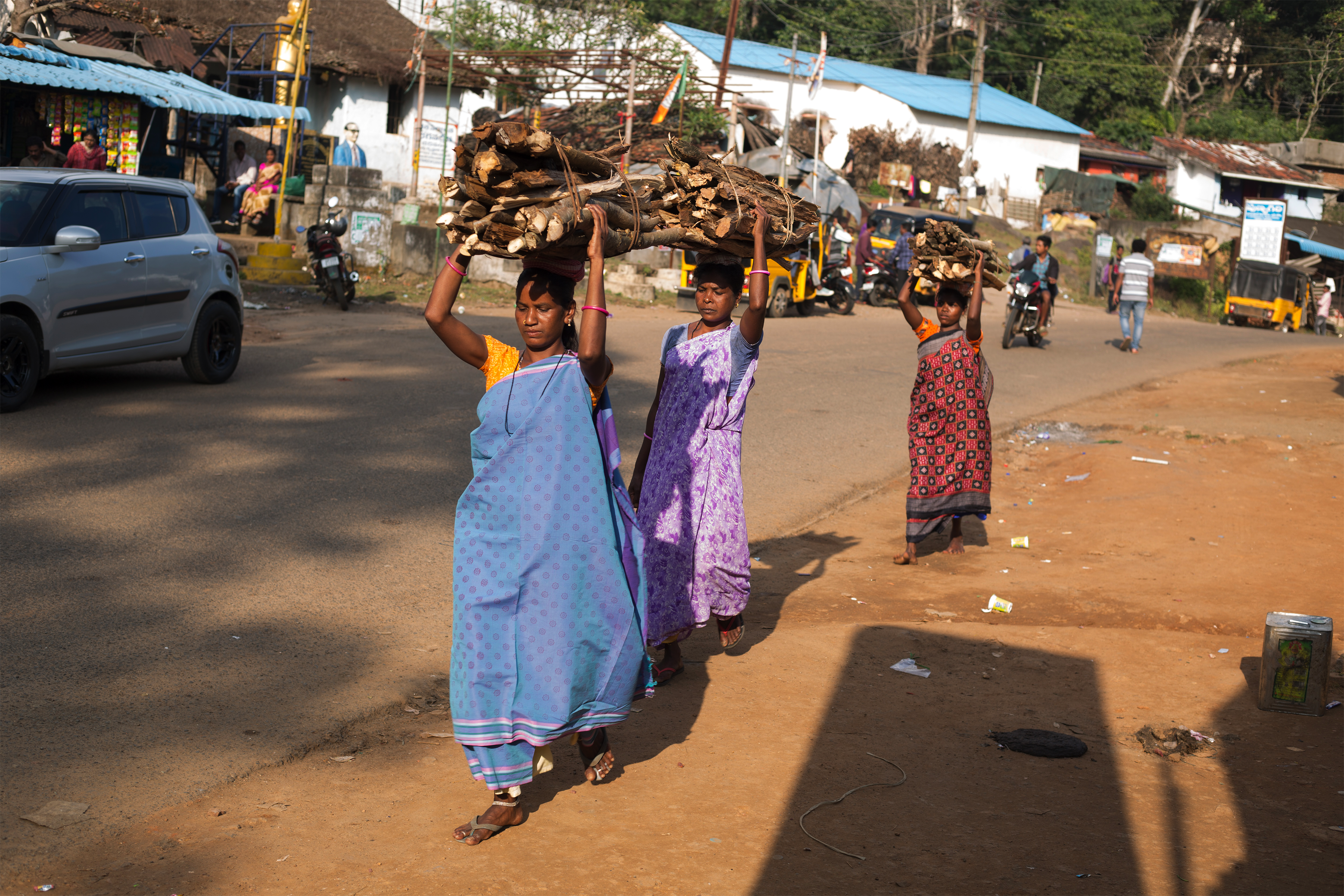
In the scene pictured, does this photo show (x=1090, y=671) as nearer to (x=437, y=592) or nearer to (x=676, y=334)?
(x=676, y=334)

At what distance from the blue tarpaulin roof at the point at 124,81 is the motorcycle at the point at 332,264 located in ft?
12.9

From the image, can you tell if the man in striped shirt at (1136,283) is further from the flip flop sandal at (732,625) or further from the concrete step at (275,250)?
the flip flop sandal at (732,625)

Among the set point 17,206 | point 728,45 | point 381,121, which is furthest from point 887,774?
point 381,121

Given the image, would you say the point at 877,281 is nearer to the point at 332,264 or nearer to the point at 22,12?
the point at 332,264

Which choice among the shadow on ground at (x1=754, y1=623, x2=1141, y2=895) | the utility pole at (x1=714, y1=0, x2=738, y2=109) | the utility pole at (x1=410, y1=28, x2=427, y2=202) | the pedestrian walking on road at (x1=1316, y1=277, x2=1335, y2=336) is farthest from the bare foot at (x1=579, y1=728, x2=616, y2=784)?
the pedestrian walking on road at (x1=1316, y1=277, x2=1335, y2=336)

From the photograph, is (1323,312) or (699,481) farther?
(1323,312)

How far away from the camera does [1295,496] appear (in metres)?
8.48

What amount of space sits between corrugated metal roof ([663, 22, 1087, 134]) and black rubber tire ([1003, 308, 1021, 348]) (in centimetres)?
2325

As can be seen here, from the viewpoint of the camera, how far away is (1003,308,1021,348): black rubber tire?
18469 mm

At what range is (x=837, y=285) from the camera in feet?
72.7

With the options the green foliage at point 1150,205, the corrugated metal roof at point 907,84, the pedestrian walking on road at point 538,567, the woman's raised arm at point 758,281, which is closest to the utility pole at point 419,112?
the woman's raised arm at point 758,281

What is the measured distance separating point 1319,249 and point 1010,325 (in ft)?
74.4

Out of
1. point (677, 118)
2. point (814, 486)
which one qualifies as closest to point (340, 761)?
point (814, 486)

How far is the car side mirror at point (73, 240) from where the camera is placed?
8.59m
